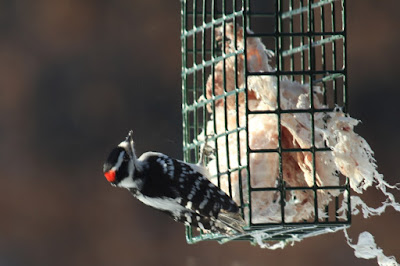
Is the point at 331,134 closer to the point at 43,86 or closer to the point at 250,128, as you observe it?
the point at 250,128

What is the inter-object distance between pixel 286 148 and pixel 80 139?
344 centimetres

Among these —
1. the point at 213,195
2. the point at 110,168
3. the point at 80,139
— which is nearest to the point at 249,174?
the point at 213,195

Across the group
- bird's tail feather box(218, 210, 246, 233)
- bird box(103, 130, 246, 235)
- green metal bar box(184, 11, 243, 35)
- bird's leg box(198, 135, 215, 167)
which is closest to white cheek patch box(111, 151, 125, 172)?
bird box(103, 130, 246, 235)

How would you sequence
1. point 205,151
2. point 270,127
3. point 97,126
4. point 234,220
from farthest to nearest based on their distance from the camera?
point 97,126
point 205,151
point 270,127
point 234,220

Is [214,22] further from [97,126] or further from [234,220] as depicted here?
[97,126]

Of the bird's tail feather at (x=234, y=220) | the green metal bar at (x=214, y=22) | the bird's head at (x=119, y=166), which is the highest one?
the green metal bar at (x=214, y=22)

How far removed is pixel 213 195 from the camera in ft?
19.1

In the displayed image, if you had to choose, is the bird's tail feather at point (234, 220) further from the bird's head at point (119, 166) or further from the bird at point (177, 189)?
the bird's head at point (119, 166)

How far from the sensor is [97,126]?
9.20 m

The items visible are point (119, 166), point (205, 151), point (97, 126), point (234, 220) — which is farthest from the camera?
point (97, 126)

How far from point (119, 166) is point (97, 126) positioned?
3.17 meters

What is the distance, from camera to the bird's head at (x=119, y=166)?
6043mm

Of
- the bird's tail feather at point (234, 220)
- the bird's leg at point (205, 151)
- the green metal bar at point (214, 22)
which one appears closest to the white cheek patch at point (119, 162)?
the bird's leg at point (205, 151)

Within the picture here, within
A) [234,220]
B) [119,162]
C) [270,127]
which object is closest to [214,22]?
[270,127]
